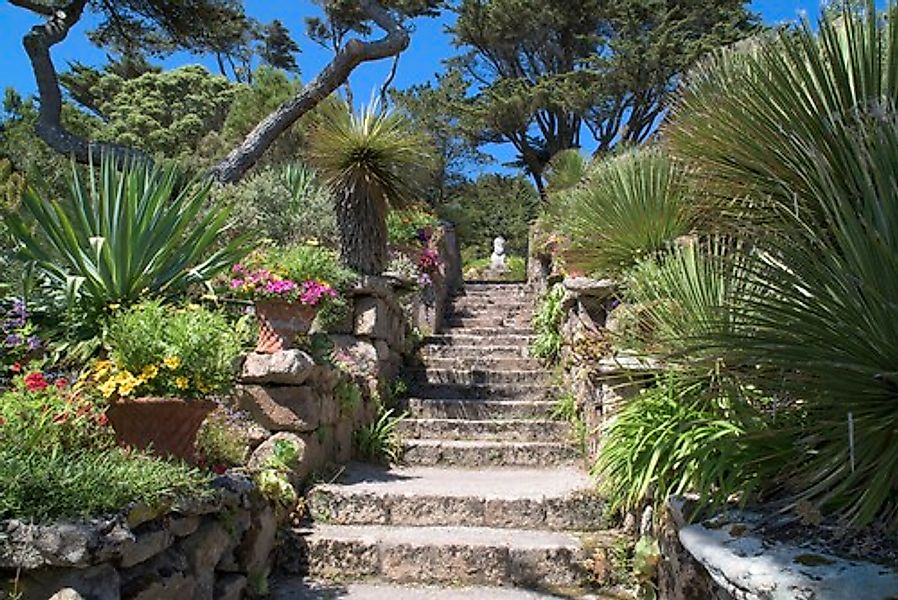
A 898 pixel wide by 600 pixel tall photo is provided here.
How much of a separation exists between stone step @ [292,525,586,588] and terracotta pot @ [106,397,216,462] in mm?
1133

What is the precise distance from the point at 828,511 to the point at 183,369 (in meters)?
2.48

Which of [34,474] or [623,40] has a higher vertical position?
[623,40]

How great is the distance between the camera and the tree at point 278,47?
2347 centimetres

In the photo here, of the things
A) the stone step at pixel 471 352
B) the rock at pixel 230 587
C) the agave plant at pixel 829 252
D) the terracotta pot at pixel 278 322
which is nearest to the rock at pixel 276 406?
the terracotta pot at pixel 278 322

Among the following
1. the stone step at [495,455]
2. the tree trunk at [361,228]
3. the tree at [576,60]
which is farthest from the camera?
the tree at [576,60]

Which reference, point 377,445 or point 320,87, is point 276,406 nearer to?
point 377,445

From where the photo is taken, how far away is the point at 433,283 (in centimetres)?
883

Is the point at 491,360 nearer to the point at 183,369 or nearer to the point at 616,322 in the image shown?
the point at 616,322

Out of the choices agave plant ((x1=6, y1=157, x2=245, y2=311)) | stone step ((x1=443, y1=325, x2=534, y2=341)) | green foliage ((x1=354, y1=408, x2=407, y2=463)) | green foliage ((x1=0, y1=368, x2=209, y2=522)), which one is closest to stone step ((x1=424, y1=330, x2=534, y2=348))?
stone step ((x1=443, y1=325, x2=534, y2=341))

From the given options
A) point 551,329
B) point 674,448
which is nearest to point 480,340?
point 551,329

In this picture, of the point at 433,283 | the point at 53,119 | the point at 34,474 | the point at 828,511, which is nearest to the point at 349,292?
the point at 433,283

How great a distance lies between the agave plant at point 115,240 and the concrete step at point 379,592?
1.65 meters

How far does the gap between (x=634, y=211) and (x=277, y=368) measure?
8.31 ft

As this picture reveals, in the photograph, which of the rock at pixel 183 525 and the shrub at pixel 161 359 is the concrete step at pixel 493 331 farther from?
the rock at pixel 183 525
